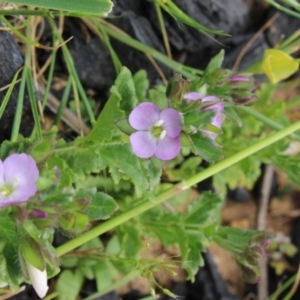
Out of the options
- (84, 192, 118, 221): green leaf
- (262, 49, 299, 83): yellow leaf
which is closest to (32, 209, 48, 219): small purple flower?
(84, 192, 118, 221): green leaf

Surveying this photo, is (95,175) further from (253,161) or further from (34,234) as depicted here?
(34,234)

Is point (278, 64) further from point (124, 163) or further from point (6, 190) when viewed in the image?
point (6, 190)

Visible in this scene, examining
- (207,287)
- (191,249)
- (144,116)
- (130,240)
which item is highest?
(144,116)

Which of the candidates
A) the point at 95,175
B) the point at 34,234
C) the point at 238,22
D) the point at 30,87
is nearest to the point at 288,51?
the point at 238,22

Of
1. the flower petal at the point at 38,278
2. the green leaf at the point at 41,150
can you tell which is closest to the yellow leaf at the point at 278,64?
the green leaf at the point at 41,150

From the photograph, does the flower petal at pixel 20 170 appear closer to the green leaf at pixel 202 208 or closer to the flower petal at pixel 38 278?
the flower petal at pixel 38 278

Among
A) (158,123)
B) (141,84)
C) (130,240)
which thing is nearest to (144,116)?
(158,123)
